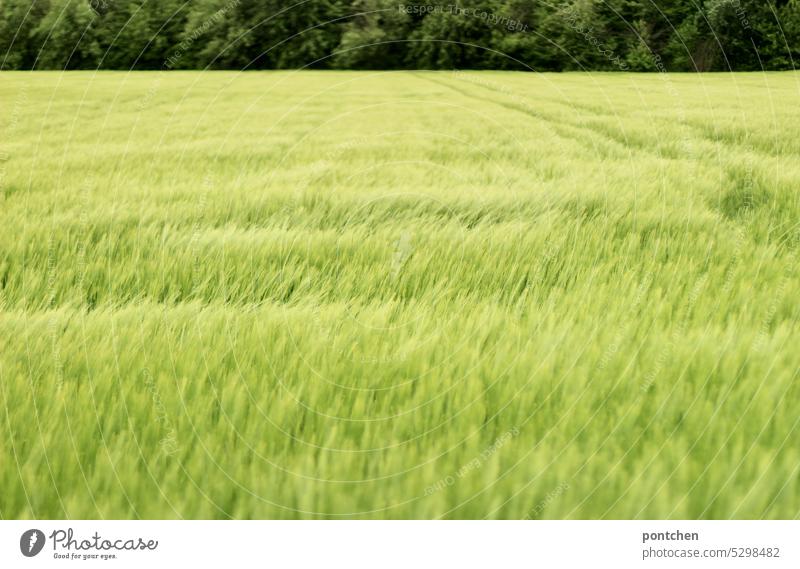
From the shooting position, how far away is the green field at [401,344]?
1198 millimetres

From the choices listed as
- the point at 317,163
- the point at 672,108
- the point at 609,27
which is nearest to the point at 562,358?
the point at 317,163

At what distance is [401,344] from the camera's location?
1.53 metres
